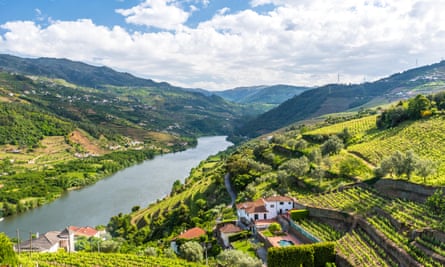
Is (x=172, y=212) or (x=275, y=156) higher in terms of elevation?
(x=275, y=156)

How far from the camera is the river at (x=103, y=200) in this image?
64125 millimetres

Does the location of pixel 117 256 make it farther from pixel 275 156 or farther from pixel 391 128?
pixel 391 128

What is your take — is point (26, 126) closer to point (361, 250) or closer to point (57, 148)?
point (57, 148)

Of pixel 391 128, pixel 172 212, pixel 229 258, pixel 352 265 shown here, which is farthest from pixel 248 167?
pixel 352 265

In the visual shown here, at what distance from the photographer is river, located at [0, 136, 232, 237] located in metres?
64.1

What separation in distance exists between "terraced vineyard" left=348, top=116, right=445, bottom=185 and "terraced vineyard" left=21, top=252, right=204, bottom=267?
2546cm

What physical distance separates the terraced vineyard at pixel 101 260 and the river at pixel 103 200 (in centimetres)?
3199

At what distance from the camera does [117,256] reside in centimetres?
3262

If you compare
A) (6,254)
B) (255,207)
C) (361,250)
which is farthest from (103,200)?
(361,250)

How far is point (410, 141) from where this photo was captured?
4606 cm

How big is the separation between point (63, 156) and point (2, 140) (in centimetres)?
1968

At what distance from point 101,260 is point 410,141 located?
3732 centimetres

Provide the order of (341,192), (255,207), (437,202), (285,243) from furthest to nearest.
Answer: (255,207)
(341,192)
(285,243)
(437,202)

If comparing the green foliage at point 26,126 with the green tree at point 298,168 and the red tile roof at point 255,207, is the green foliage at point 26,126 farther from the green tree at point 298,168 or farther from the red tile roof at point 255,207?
the red tile roof at point 255,207
